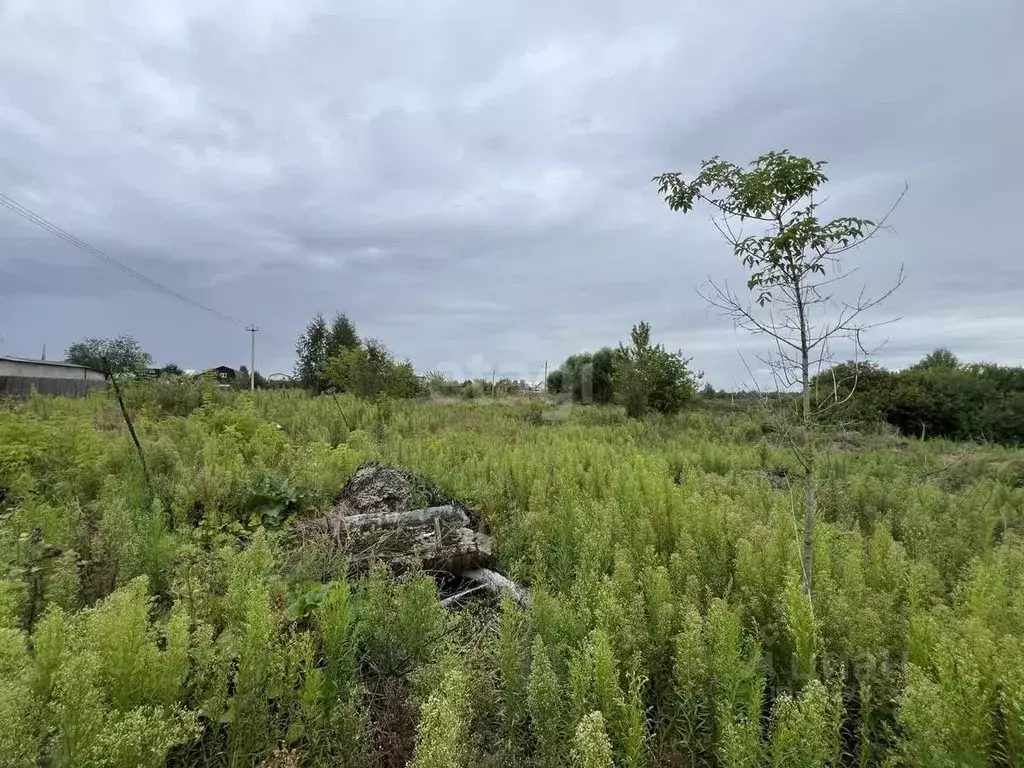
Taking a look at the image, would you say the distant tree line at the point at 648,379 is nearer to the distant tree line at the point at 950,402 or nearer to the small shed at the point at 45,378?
the distant tree line at the point at 950,402

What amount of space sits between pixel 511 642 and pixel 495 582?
158 centimetres

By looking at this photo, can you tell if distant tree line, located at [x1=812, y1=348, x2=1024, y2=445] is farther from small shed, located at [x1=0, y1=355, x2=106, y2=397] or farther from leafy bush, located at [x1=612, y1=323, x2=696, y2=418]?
small shed, located at [x1=0, y1=355, x2=106, y2=397]

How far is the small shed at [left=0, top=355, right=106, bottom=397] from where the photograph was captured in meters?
21.5

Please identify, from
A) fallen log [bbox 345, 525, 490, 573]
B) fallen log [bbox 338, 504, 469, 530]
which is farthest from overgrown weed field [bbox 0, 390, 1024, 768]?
fallen log [bbox 338, 504, 469, 530]

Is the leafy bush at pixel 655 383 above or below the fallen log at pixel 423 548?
above

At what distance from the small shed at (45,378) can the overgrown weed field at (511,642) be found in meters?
19.2

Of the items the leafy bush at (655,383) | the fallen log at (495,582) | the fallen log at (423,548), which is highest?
the leafy bush at (655,383)

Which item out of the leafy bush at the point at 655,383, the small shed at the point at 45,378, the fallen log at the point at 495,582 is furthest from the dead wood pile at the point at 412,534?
the small shed at the point at 45,378

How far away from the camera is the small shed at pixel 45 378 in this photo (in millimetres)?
21503

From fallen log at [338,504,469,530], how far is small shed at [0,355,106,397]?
62.1 ft

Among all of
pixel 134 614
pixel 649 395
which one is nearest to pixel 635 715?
pixel 134 614

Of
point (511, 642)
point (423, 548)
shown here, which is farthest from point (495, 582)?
point (511, 642)

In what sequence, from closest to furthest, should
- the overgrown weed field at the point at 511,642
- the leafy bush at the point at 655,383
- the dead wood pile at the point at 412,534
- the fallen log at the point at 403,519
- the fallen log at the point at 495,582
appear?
the overgrown weed field at the point at 511,642, the fallen log at the point at 495,582, the dead wood pile at the point at 412,534, the fallen log at the point at 403,519, the leafy bush at the point at 655,383

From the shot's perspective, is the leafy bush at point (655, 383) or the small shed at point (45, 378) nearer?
the leafy bush at point (655, 383)
